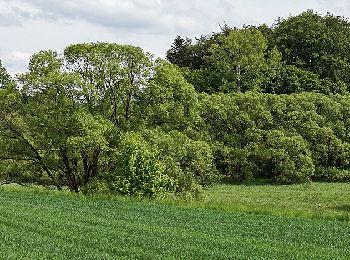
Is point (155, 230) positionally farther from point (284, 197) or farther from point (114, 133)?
point (284, 197)

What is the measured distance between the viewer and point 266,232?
18875 millimetres

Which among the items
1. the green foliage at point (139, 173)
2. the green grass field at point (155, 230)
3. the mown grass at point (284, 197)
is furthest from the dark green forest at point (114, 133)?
the green grass field at point (155, 230)

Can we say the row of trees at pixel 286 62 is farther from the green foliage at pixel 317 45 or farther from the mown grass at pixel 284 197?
the mown grass at pixel 284 197

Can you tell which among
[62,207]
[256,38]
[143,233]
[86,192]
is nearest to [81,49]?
[86,192]

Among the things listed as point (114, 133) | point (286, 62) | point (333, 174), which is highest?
point (286, 62)

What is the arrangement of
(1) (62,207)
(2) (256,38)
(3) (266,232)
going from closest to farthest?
(3) (266,232) < (1) (62,207) < (2) (256,38)

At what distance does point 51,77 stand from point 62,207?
37.3ft

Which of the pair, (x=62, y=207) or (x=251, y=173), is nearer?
(x=62, y=207)

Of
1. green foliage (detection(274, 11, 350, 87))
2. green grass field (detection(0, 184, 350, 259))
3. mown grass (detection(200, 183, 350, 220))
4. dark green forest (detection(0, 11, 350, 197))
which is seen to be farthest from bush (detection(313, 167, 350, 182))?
green grass field (detection(0, 184, 350, 259))

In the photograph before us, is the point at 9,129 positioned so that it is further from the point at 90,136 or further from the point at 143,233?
the point at 143,233

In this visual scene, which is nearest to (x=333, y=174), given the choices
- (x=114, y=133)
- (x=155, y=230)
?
(x=114, y=133)

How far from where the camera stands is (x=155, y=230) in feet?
59.8

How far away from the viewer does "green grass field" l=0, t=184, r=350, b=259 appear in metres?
14.6

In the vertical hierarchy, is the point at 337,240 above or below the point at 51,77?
below
